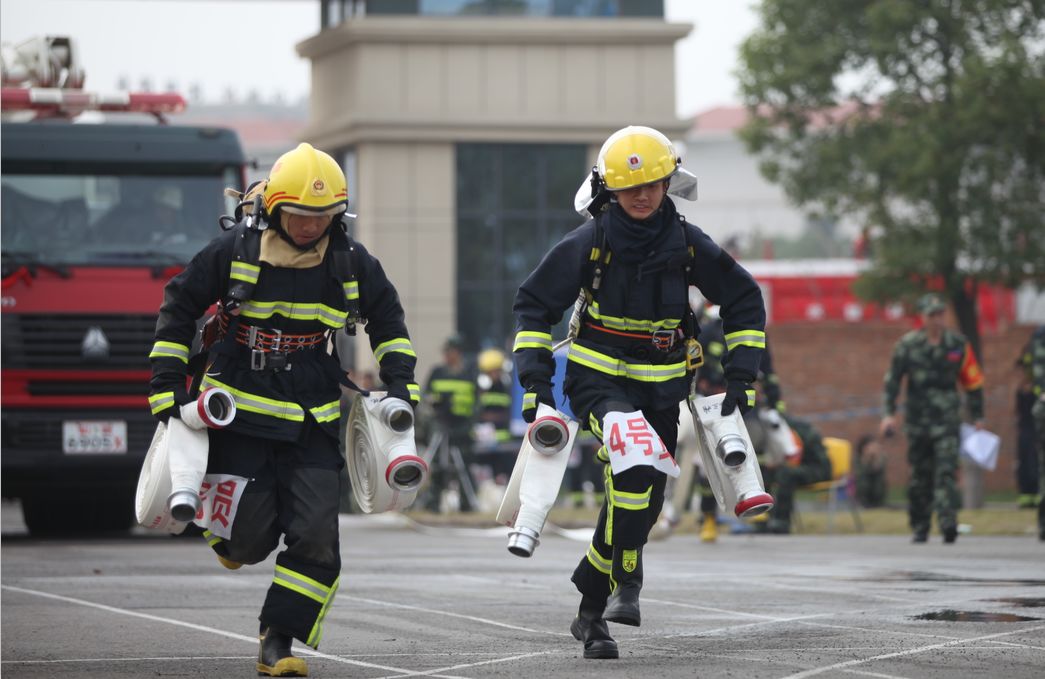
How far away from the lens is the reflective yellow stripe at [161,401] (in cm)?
766

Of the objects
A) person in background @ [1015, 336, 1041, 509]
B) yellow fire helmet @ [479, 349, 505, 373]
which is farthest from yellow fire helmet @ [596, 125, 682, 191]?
yellow fire helmet @ [479, 349, 505, 373]

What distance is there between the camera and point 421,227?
1369 inches

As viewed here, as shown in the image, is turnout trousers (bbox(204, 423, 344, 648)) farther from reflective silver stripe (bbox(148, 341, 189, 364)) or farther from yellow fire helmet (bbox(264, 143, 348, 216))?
yellow fire helmet (bbox(264, 143, 348, 216))

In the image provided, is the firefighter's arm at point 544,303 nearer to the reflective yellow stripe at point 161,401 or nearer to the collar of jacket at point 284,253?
the collar of jacket at point 284,253

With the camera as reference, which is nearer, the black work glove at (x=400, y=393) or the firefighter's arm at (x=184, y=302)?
the firefighter's arm at (x=184, y=302)

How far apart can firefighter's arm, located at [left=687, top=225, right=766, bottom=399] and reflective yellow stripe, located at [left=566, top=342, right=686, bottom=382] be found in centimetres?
27

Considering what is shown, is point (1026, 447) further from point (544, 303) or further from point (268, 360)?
point (268, 360)

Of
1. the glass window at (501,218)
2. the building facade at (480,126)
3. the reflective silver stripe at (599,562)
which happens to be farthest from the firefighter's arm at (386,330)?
the glass window at (501,218)

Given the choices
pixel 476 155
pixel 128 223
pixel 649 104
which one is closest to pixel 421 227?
pixel 476 155

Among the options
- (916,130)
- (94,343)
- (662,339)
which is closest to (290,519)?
(662,339)

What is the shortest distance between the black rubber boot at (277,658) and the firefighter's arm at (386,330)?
3.39 ft

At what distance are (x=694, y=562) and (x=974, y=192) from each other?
12.2 meters

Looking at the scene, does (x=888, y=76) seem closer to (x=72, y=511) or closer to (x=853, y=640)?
(x=72, y=511)

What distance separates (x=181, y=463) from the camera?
7.56m
